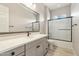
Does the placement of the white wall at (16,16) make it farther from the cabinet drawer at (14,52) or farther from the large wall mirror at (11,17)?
the cabinet drawer at (14,52)

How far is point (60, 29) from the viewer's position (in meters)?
4.45

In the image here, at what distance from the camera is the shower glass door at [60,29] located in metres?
4.08

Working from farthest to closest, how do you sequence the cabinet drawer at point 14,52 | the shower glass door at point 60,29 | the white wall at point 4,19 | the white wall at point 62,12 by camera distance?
the white wall at point 62,12
the shower glass door at point 60,29
the white wall at point 4,19
the cabinet drawer at point 14,52

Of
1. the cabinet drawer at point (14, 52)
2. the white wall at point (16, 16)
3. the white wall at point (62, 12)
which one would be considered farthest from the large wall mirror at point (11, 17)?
the white wall at point (62, 12)

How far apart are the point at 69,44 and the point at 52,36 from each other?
50.4 inches

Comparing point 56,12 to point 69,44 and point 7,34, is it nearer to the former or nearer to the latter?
point 69,44

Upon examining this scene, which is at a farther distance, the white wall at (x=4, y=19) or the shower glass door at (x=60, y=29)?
the shower glass door at (x=60, y=29)

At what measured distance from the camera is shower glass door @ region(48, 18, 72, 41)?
4082 millimetres

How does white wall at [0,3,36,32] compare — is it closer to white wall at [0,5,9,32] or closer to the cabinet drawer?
white wall at [0,5,9,32]

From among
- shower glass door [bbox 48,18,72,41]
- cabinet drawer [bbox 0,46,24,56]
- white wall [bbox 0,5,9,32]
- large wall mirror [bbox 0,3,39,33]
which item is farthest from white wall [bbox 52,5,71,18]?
cabinet drawer [bbox 0,46,24,56]

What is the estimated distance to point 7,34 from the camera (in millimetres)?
1583

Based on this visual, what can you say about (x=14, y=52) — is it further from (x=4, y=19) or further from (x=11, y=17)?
(x=11, y=17)

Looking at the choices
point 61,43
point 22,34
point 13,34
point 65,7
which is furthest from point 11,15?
point 65,7

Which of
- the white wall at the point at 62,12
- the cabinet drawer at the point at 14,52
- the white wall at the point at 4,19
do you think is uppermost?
the white wall at the point at 62,12
